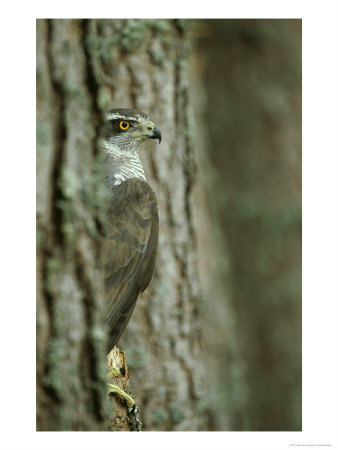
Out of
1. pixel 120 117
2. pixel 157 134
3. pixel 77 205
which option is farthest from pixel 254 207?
pixel 77 205

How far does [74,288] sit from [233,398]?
1.85m

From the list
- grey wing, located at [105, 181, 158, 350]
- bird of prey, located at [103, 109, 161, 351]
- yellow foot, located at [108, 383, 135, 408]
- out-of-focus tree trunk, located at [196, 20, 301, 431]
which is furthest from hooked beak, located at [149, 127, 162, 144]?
out-of-focus tree trunk, located at [196, 20, 301, 431]

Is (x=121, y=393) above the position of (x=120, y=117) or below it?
below

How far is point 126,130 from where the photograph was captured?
1.38 metres

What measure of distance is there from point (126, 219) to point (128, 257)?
0.10 metres

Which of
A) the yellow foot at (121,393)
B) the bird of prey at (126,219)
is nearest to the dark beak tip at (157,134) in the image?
the bird of prey at (126,219)

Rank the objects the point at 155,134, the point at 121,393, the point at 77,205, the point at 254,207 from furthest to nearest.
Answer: the point at 254,207 < the point at 155,134 < the point at 121,393 < the point at 77,205

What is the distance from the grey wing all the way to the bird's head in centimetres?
15

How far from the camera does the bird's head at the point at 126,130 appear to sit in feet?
4.35

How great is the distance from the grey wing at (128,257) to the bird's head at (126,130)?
0.15 meters

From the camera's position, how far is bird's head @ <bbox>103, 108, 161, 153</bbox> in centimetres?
133

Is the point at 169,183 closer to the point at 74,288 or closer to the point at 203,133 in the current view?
the point at 74,288

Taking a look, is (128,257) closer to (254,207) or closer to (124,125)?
(124,125)

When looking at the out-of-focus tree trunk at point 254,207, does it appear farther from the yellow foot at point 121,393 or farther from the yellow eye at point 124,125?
the yellow eye at point 124,125
